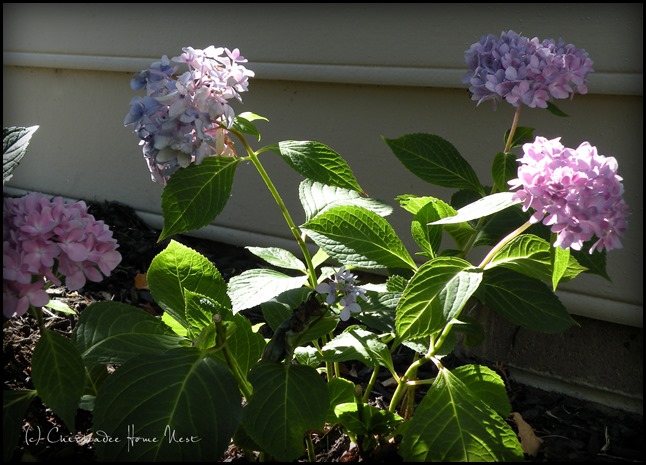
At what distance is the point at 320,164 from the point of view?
1.52 m

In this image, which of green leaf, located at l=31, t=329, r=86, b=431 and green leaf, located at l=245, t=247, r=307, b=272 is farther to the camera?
green leaf, located at l=245, t=247, r=307, b=272

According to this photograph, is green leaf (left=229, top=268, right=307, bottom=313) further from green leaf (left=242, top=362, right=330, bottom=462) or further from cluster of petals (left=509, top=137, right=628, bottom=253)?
cluster of petals (left=509, top=137, right=628, bottom=253)

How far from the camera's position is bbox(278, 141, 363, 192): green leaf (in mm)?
1511

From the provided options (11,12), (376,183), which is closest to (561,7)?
(376,183)

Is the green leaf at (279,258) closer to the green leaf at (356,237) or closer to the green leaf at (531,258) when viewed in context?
the green leaf at (356,237)

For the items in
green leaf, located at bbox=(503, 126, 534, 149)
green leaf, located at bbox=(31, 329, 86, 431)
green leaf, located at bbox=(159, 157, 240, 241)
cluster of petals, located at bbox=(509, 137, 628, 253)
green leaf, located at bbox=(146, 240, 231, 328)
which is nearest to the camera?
cluster of petals, located at bbox=(509, 137, 628, 253)

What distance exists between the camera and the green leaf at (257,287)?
151 centimetres

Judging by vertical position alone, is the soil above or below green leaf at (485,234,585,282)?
below

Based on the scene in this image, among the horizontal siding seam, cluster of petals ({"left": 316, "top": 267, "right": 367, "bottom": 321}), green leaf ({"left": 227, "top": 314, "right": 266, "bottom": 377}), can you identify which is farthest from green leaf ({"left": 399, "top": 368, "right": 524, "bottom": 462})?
the horizontal siding seam

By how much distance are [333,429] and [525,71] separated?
0.94 meters

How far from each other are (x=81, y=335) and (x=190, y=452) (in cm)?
39

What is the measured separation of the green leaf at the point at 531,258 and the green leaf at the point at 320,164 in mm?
323

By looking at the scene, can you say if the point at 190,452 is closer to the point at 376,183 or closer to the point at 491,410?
the point at 491,410

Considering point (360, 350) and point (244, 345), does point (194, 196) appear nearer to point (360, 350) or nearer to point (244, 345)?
point (244, 345)
